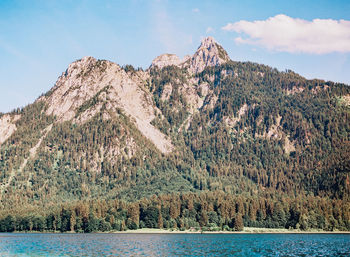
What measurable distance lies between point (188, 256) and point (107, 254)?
2358cm

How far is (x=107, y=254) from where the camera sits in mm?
129000

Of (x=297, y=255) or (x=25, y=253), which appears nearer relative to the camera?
(x=297, y=255)

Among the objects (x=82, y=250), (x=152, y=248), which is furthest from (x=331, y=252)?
(x=82, y=250)

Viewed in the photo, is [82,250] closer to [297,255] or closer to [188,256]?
[188,256]

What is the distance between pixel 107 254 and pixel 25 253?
2570 cm

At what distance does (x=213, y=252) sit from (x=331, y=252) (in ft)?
112

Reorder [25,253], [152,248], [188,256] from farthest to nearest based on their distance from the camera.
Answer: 1. [152,248]
2. [25,253]
3. [188,256]

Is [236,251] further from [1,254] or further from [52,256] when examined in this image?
[1,254]

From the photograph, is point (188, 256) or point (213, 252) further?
point (213, 252)

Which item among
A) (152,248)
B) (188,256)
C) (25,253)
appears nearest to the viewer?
(188,256)

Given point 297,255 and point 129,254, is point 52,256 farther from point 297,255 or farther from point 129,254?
point 297,255

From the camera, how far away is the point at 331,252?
131375 mm

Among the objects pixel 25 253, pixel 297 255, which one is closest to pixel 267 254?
pixel 297 255

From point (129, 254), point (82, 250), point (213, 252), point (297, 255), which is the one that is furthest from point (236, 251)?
point (82, 250)
